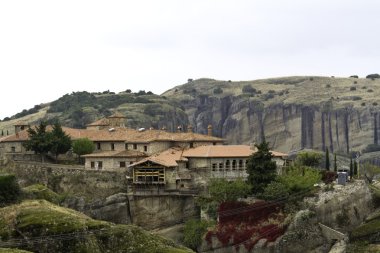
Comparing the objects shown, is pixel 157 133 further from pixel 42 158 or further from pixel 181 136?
pixel 42 158

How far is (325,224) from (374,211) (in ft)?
29.5

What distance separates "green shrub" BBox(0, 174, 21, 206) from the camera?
6059 centimetres

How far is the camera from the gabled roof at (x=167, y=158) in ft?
267

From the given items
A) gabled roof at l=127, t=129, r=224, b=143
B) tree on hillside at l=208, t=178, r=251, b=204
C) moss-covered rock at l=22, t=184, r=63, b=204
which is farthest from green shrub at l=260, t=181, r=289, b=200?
moss-covered rock at l=22, t=184, r=63, b=204

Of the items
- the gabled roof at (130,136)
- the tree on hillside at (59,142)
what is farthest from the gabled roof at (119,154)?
the tree on hillside at (59,142)

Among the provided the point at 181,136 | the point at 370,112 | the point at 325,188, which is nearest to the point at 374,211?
the point at 325,188

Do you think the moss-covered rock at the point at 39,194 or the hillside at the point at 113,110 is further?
the hillside at the point at 113,110

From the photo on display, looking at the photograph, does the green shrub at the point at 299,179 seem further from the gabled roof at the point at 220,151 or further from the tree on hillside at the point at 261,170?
the gabled roof at the point at 220,151

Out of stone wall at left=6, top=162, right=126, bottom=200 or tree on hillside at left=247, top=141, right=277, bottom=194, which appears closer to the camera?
tree on hillside at left=247, top=141, right=277, bottom=194

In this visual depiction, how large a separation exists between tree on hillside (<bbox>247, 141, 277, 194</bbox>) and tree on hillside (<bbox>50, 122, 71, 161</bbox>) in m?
28.2

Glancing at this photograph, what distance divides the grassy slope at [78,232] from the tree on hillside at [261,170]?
30187 mm

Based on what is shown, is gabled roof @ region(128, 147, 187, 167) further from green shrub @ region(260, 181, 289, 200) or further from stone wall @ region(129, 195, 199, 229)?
green shrub @ region(260, 181, 289, 200)

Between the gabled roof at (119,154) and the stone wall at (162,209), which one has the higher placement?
the gabled roof at (119,154)

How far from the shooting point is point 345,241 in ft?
236
